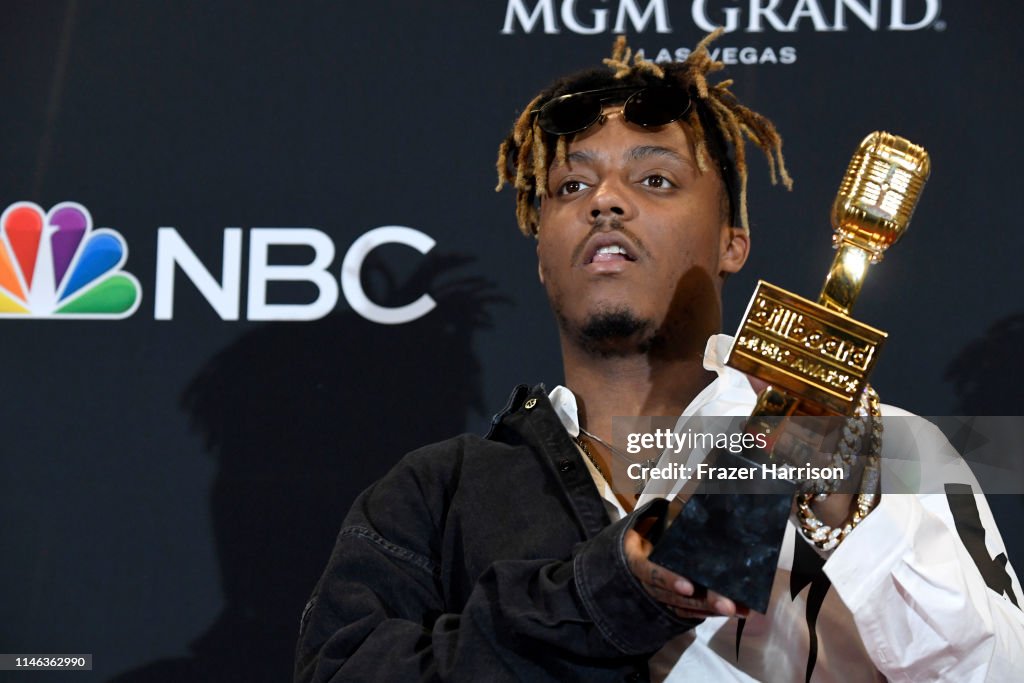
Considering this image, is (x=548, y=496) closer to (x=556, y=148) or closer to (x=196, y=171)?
(x=556, y=148)

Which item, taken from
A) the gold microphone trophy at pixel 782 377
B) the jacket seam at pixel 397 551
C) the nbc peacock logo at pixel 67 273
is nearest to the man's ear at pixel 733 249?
the jacket seam at pixel 397 551

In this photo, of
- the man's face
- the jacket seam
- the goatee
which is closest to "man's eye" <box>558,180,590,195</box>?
the man's face

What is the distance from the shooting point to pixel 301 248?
90.7 inches

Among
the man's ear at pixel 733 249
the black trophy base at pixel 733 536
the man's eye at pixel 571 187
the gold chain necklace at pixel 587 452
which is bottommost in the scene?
the gold chain necklace at pixel 587 452

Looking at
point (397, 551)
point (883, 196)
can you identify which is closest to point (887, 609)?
point (883, 196)

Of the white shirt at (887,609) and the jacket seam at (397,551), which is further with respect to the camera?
the jacket seam at (397,551)

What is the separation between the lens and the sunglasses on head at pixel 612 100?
191 cm

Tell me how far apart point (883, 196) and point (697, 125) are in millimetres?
786

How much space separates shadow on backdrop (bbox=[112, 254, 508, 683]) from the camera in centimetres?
221

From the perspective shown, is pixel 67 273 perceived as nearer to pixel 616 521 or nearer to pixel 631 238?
pixel 631 238

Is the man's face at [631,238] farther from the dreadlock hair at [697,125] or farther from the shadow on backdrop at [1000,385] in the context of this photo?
the shadow on backdrop at [1000,385]

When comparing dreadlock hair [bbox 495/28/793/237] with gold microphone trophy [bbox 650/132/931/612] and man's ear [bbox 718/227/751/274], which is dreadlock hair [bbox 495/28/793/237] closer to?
man's ear [bbox 718/227/751/274]

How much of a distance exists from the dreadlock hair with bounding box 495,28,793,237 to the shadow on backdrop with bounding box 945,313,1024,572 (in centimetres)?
44

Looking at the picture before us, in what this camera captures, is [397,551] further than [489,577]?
Yes
